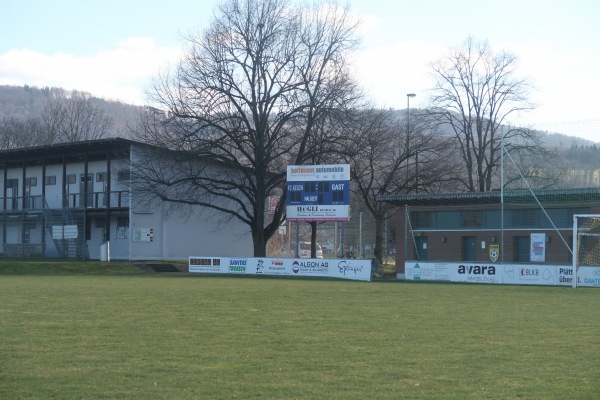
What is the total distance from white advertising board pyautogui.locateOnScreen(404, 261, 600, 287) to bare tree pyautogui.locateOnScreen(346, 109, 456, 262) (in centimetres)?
1353

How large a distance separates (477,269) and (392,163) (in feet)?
67.1

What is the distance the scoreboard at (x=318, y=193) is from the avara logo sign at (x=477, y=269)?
7.67 metres

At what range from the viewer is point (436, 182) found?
173ft

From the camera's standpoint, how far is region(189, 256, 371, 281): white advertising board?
38.1m

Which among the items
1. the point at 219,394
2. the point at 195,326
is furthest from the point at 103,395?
the point at 195,326

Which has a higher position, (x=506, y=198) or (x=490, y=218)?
(x=506, y=198)

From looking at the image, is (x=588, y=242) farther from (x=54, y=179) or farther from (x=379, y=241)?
(x=54, y=179)

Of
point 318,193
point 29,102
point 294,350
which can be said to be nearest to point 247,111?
point 318,193

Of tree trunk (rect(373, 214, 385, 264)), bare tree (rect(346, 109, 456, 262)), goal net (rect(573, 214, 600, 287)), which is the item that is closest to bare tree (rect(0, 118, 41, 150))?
bare tree (rect(346, 109, 456, 262))

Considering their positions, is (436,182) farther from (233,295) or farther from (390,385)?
(390,385)

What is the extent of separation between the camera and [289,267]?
40281 mm

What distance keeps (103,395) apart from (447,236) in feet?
121

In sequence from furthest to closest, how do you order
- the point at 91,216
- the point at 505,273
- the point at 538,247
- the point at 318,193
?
the point at 91,216 < the point at 318,193 < the point at 538,247 < the point at 505,273

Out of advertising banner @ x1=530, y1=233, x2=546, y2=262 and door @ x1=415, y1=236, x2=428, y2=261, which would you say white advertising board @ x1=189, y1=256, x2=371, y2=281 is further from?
advertising banner @ x1=530, y1=233, x2=546, y2=262
